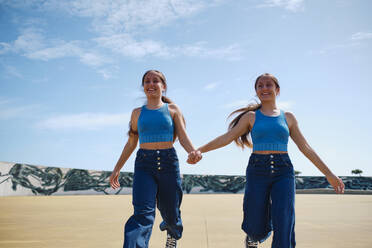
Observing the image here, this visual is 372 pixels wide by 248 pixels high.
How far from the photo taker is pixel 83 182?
23.0 metres

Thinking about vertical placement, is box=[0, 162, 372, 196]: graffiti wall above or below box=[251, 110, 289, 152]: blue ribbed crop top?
below

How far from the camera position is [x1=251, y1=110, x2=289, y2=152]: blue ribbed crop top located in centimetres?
359

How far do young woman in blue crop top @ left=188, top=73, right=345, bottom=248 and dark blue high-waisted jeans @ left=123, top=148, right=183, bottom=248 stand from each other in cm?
26

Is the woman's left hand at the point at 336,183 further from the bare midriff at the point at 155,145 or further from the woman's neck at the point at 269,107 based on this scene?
the bare midriff at the point at 155,145

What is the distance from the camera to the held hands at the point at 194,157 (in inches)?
140

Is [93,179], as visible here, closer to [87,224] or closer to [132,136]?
[87,224]

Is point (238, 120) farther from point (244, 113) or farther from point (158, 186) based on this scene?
point (158, 186)

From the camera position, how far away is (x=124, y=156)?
159 inches

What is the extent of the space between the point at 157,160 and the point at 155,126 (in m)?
0.37

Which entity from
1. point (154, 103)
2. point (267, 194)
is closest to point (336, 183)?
point (267, 194)

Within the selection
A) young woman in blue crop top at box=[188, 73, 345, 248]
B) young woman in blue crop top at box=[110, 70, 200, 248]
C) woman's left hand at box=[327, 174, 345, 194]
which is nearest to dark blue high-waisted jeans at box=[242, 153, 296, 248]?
young woman in blue crop top at box=[188, 73, 345, 248]

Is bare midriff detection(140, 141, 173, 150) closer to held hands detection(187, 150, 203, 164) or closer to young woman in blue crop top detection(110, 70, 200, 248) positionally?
young woman in blue crop top detection(110, 70, 200, 248)

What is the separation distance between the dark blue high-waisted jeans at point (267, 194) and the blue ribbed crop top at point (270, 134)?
99mm

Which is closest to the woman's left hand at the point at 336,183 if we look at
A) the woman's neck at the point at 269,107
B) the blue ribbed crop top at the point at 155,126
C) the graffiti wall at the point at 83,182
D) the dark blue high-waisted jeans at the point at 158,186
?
the woman's neck at the point at 269,107
